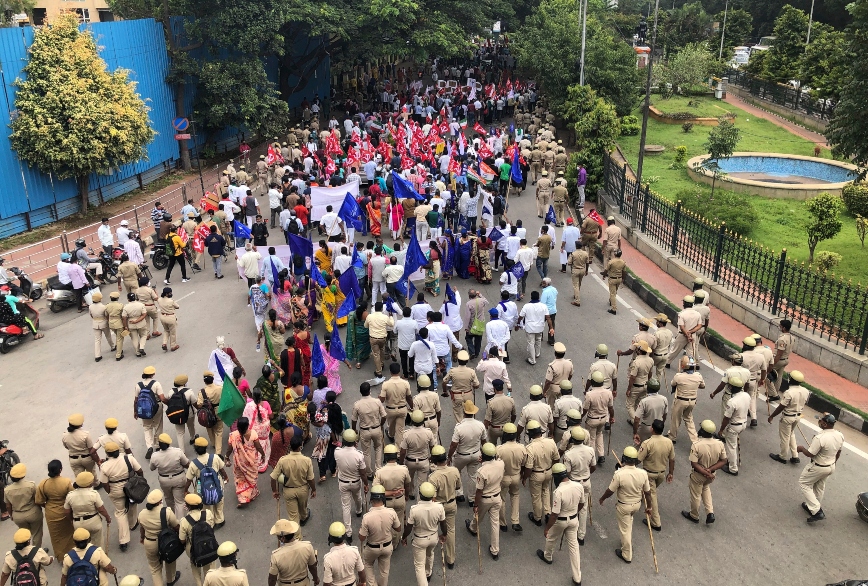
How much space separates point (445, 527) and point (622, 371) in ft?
19.5

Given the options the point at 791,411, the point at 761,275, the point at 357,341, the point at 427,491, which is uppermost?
the point at 427,491

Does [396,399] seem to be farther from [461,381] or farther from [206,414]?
[206,414]

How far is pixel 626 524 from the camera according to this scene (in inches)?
342

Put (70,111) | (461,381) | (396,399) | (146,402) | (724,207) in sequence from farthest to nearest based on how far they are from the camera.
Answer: (724,207) → (70,111) → (461,381) → (146,402) → (396,399)

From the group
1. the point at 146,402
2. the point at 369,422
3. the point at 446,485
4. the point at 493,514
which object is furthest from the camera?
the point at 146,402

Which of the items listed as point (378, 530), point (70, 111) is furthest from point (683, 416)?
point (70, 111)

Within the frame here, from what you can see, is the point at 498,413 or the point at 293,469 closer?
the point at 293,469

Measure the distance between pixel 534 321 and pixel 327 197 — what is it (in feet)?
24.8

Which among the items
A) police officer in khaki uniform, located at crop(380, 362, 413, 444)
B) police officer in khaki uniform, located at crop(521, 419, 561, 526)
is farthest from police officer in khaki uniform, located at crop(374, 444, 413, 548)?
police officer in khaki uniform, located at crop(380, 362, 413, 444)

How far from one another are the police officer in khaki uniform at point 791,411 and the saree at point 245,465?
7064 millimetres

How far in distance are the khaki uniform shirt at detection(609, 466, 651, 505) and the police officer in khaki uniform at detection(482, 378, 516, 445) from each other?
1877 mm

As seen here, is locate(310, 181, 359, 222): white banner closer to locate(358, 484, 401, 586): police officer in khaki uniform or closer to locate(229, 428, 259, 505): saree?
locate(229, 428, 259, 505): saree

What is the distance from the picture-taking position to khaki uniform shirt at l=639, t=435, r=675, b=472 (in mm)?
8961

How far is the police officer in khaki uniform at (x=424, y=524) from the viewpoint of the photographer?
8.01 m
